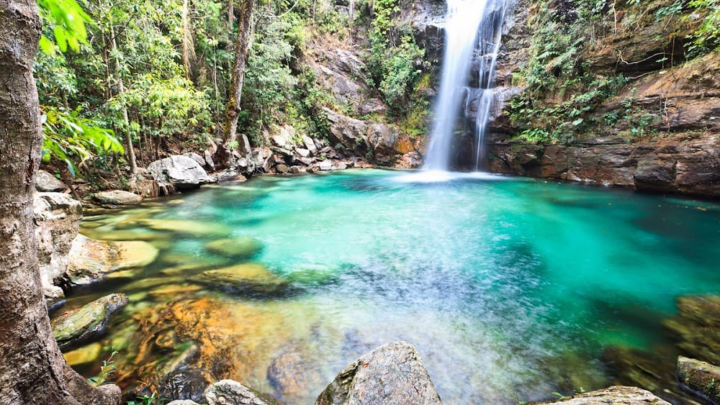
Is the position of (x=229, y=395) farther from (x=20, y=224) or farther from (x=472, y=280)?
(x=472, y=280)

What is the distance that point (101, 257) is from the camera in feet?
13.3

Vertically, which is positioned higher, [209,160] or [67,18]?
[67,18]

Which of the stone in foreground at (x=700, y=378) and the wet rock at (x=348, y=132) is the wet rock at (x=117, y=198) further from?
the wet rock at (x=348, y=132)

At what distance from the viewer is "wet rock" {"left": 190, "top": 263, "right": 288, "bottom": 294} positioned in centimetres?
360

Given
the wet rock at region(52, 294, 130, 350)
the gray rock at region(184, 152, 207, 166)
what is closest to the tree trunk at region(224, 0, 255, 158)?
the gray rock at region(184, 152, 207, 166)

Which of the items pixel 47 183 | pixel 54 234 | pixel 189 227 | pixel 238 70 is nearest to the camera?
pixel 54 234

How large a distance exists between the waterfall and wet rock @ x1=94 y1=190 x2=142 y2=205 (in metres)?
13.7

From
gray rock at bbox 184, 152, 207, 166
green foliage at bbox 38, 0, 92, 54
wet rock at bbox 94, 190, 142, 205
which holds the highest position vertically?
green foliage at bbox 38, 0, 92, 54

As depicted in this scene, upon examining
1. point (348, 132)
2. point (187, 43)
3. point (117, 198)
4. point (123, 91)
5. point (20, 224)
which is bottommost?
point (117, 198)

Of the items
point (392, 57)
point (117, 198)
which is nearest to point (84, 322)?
point (117, 198)

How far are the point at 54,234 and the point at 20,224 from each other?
117 inches

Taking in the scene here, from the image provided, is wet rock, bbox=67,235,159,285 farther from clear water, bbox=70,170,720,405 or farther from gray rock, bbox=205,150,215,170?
gray rock, bbox=205,150,215,170

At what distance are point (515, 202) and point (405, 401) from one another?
8.52m

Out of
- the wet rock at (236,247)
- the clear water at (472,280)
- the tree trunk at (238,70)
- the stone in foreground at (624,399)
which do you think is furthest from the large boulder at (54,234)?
the tree trunk at (238,70)
